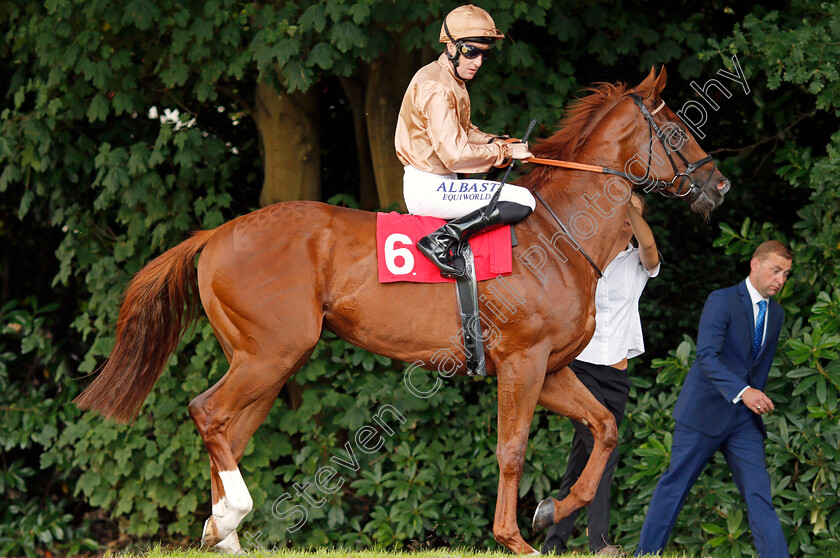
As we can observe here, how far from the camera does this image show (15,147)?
23.9 feet

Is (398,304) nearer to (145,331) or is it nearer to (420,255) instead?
(420,255)

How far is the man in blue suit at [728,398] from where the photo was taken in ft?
15.9

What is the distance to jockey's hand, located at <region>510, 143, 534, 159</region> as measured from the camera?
4.23 m

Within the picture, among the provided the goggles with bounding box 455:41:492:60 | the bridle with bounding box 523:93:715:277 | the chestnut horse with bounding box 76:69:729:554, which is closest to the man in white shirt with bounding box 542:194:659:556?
the bridle with bounding box 523:93:715:277

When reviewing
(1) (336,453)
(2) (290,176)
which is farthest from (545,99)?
(1) (336,453)

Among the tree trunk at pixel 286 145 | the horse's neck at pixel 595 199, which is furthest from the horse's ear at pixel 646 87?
the tree trunk at pixel 286 145

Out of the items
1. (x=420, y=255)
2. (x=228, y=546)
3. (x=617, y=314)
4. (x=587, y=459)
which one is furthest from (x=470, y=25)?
(x=228, y=546)

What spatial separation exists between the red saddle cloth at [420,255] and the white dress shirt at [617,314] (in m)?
1.10

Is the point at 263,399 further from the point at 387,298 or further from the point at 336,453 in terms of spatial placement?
the point at 336,453

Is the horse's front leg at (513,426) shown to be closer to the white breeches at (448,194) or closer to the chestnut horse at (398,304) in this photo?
the chestnut horse at (398,304)

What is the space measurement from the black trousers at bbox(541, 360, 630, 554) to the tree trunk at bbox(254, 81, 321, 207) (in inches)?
132

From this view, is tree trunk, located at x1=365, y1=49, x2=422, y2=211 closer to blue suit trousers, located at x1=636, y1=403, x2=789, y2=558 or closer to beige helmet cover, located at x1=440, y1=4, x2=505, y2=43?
beige helmet cover, located at x1=440, y1=4, x2=505, y2=43

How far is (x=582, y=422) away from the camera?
4465 millimetres

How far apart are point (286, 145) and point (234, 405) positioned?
3719 millimetres
